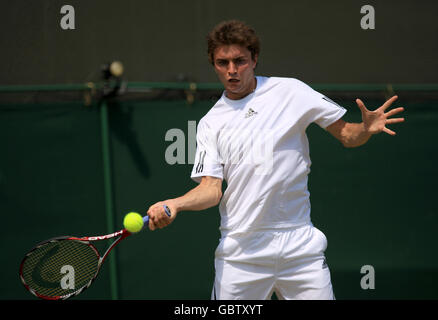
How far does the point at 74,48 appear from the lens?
4.42m

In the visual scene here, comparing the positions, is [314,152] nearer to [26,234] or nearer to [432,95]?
[432,95]

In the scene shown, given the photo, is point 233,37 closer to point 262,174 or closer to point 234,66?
point 234,66

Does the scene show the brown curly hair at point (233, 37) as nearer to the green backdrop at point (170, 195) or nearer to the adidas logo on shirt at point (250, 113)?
the adidas logo on shirt at point (250, 113)

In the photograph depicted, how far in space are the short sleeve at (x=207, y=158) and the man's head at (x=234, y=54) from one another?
0.24 meters

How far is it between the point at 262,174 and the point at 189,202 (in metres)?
0.36

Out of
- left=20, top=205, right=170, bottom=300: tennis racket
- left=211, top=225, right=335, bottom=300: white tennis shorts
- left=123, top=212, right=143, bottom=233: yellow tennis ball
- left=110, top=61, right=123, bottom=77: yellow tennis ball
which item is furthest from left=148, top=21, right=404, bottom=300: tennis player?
left=110, top=61, right=123, bottom=77: yellow tennis ball

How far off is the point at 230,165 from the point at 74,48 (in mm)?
2003

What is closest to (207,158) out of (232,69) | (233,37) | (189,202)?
(189,202)

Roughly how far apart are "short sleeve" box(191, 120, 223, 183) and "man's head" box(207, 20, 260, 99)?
24cm

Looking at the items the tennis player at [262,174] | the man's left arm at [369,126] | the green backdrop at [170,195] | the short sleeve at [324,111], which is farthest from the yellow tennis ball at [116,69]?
the man's left arm at [369,126]

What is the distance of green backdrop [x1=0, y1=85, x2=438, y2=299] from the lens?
14.4ft

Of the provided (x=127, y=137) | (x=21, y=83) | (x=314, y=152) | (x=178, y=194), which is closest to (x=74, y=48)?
(x=21, y=83)

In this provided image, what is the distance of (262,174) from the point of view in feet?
9.41

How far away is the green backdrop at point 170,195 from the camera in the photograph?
14.4ft
